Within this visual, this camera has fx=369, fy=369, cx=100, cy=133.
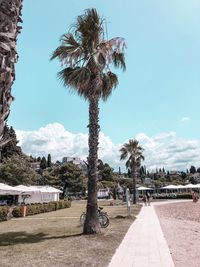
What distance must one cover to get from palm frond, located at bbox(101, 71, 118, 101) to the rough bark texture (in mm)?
12029

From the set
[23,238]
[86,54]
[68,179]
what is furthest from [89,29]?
[68,179]

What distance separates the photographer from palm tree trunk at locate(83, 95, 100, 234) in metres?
14.5

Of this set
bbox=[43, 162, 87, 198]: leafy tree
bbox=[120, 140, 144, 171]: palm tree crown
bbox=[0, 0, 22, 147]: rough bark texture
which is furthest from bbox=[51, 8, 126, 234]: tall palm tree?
bbox=[43, 162, 87, 198]: leafy tree

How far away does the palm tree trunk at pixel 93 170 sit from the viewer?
14531 mm

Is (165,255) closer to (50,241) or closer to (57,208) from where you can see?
(50,241)

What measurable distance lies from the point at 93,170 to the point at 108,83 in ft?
13.8

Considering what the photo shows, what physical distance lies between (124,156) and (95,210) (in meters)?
38.1

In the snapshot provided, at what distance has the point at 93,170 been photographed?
49.7 ft

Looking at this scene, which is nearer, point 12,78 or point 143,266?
point 12,78

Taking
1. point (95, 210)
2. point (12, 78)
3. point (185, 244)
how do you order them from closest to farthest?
point (12, 78), point (185, 244), point (95, 210)

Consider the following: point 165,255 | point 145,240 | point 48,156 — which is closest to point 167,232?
point 145,240

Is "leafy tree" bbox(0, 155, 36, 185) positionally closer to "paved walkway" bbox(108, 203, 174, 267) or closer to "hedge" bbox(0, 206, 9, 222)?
"hedge" bbox(0, 206, 9, 222)

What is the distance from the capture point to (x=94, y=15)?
1565cm

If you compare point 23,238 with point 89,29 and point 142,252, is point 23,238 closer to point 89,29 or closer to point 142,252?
point 142,252
